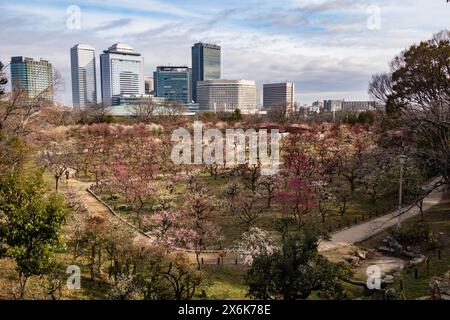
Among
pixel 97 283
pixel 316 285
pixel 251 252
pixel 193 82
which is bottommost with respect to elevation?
pixel 97 283

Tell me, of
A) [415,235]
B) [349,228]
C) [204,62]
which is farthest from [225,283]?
[204,62]

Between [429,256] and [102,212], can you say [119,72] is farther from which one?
[429,256]

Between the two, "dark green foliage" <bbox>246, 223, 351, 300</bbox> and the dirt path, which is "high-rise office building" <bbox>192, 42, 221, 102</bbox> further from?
"dark green foliage" <bbox>246, 223, 351, 300</bbox>

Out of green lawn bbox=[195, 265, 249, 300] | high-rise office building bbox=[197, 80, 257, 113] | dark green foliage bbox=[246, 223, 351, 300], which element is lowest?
green lawn bbox=[195, 265, 249, 300]

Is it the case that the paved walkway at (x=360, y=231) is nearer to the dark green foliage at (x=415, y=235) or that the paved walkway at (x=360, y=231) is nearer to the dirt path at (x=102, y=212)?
the dark green foliage at (x=415, y=235)

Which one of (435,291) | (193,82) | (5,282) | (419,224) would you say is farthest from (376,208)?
(193,82)

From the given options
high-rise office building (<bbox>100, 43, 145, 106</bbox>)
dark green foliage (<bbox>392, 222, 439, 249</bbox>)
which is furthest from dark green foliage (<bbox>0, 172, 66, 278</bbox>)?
high-rise office building (<bbox>100, 43, 145, 106</bbox>)

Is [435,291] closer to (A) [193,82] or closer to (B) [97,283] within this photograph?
(B) [97,283]
